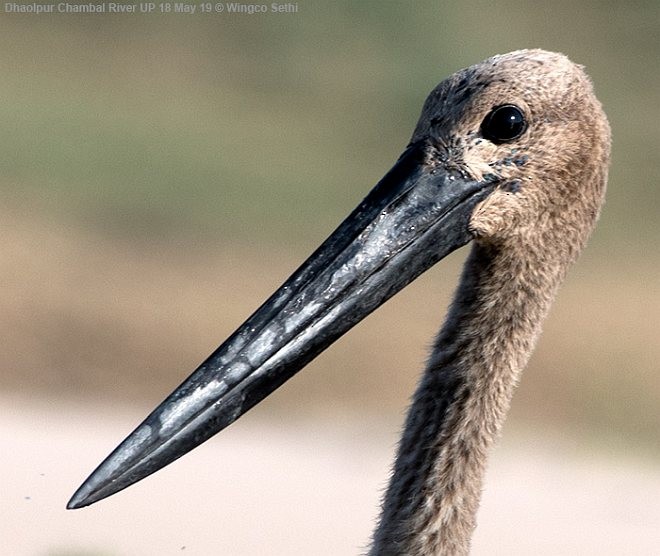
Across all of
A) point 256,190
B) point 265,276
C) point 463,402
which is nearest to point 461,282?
point 463,402

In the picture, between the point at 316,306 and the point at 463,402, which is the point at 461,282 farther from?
the point at 316,306

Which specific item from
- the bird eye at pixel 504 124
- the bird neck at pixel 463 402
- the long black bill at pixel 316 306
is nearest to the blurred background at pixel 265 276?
the bird neck at pixel 463 402

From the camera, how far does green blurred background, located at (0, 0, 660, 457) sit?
10555mm

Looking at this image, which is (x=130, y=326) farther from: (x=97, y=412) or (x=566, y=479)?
(x=566, y=479)

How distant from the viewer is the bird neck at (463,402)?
4051 mm

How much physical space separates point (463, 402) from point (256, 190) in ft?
35.7

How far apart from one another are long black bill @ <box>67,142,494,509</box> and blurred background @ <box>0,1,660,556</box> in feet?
1.81

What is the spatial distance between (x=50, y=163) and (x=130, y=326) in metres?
4.22

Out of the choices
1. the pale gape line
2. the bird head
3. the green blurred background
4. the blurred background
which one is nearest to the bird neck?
the pale gape line

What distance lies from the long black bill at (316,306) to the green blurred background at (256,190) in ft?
19.8

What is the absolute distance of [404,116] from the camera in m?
17.1

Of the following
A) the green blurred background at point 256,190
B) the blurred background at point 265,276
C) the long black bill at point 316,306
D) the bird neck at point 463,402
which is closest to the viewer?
the long black bill at point 316,306

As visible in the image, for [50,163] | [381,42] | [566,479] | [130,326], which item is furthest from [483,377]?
[381,42]

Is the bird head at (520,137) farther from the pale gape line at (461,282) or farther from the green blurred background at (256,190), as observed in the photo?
the green blurred background at (256,190)
